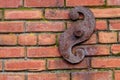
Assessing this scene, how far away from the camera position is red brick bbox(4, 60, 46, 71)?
199 centimetres

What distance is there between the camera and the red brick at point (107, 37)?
200 centimetres

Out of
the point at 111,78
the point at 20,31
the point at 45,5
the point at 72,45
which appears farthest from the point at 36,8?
the point at 111,78

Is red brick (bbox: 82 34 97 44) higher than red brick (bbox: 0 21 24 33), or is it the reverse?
red brick (bbox: 0 21 24 33)

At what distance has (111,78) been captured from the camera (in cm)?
199

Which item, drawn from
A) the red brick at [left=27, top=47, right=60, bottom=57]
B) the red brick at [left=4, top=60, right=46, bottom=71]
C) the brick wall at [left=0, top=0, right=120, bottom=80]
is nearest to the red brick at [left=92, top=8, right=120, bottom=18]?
the brick wall at [left=0, top=0, right=120, bottom=80]

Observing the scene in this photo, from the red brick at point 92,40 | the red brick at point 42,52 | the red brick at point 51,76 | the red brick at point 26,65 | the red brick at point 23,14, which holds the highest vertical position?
the red brick at point 23,14

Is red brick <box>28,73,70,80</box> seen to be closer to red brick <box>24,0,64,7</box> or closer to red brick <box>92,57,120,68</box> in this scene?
red brick <box>92,57,120,68</box>

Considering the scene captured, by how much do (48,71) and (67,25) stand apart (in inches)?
13.6

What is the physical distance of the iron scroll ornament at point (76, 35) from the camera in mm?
1969

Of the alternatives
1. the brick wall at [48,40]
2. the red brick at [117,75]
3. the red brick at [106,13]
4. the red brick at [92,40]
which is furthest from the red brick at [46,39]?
the red brick at [117,75]

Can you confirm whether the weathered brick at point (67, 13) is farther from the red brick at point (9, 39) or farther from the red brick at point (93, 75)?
the red brick at point (93, 75)

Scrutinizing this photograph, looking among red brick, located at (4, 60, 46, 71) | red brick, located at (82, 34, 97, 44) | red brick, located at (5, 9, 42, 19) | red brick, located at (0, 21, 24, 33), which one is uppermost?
red brick, located at (5, 9, 42, 19)

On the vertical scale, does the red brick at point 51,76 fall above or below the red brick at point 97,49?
below

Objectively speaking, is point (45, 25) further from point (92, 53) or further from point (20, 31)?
point (92, 53)
